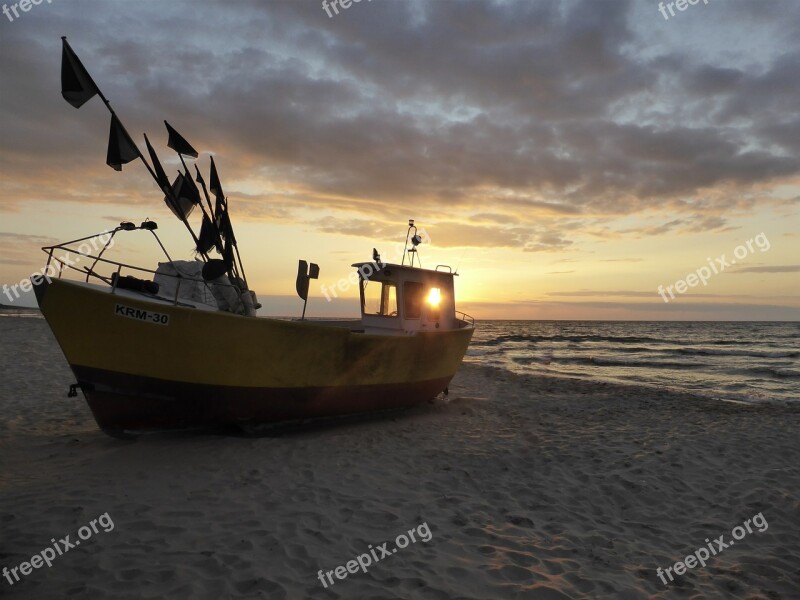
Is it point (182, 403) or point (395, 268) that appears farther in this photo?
point (395, 268)

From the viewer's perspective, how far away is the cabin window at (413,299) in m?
10.9

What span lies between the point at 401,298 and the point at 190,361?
16.7ft

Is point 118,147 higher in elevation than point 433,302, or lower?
higher

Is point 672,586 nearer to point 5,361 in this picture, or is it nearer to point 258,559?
point 258,559

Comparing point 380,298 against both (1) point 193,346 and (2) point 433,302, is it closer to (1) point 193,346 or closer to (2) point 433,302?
(2) point 433,302

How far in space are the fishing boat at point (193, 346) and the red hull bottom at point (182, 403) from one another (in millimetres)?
16

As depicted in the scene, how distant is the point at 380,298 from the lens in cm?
1123

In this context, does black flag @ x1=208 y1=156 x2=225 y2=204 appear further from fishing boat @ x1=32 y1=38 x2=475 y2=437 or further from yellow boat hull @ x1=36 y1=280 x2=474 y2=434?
yellow boat hull @ x1=36 y1=280 x2=474 y2=434

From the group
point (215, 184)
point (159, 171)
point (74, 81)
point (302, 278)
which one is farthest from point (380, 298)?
point (74, 81)

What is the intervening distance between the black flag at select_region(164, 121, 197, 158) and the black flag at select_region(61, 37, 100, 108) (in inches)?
56.6

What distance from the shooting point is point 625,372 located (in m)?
24.0

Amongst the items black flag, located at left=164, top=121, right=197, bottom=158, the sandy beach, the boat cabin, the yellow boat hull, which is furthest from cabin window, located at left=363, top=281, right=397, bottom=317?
black flag, located at left=164, top=121, right=197, bottom=158

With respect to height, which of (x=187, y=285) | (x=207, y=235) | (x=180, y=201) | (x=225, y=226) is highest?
(x=180, y=201)

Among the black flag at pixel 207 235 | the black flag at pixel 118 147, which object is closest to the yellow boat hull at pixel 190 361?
the black flag at pixel 118 147
